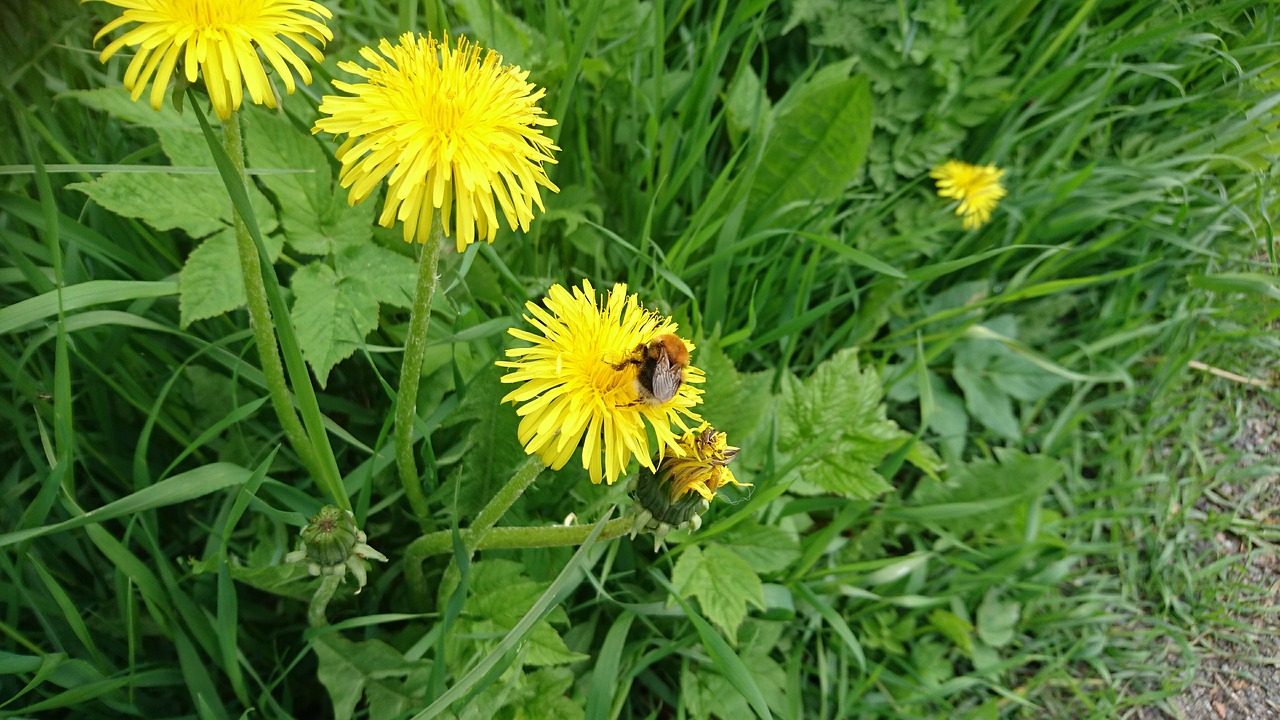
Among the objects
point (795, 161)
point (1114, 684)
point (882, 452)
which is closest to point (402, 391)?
point (882, 452)

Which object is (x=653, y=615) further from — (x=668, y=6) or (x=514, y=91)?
(x=668, y=6)

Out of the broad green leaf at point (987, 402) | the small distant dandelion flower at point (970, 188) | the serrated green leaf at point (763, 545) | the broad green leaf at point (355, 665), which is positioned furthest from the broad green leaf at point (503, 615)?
the small distant dandelion flower at point (970, 188)

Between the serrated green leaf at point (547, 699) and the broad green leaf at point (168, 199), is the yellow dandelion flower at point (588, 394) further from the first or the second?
the broad green leaf at point (168, 199)

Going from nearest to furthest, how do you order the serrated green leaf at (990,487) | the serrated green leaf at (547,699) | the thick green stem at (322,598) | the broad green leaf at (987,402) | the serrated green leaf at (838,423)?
the thick green stem at (322,598) < the serrated green leaf at (547,699) < the serrated green leaf at (838,423) < the serrated green leaf at (990,487) < the broad green leaf at (987,402)

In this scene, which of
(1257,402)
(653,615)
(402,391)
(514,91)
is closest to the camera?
(514,91)

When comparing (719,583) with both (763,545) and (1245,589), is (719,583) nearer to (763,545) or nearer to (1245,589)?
(763,545)

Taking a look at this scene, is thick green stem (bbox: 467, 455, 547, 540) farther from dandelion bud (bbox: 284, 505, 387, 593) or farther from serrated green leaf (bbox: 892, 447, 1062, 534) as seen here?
serrated green leaf (bbox: 892, 447, 1062, 534)

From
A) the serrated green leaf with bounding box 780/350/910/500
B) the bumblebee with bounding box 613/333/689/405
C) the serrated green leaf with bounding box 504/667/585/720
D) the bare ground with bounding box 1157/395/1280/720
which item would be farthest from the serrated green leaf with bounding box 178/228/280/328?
the bare ground with bounding box 1157/395/1280/720
